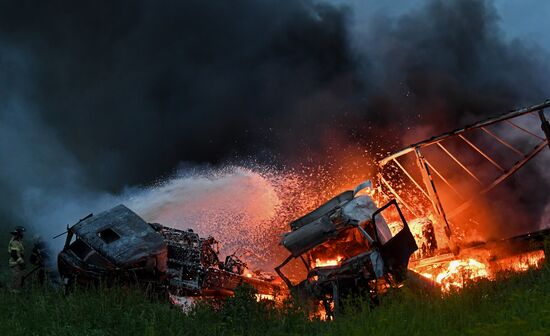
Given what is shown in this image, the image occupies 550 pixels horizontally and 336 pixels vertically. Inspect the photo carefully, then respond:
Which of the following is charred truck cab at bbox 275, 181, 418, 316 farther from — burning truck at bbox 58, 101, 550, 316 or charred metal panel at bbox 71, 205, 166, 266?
charred metal panel at bbox 71, 205, 166, 266

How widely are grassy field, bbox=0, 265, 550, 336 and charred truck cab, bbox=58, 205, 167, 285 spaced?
1518 millimetres

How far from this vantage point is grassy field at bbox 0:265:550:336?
7203mm

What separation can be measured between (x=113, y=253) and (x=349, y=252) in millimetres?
6051

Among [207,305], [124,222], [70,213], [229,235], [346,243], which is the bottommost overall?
[207,305]

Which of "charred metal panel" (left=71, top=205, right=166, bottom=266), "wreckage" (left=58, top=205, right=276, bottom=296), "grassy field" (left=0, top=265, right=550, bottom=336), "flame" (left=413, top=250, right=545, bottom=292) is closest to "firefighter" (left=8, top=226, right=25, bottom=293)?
"wreckage" (left=58, top=205, right=276, bottom=296)

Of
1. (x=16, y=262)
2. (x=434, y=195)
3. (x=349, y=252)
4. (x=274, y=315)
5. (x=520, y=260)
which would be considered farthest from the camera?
(x=16, y=262)

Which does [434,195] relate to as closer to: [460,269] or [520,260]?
[460,269]

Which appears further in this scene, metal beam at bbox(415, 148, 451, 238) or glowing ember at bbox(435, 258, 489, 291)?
metal beam at bbox(415, 148, 451, 238)

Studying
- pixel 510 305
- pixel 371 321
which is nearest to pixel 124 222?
pixel 371 321

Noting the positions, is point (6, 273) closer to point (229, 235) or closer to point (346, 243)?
point (229, 235)

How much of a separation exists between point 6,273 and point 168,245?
11931mm

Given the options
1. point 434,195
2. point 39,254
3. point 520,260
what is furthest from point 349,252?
point 39,254

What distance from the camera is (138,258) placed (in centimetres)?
1170

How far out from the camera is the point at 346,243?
12742mm
